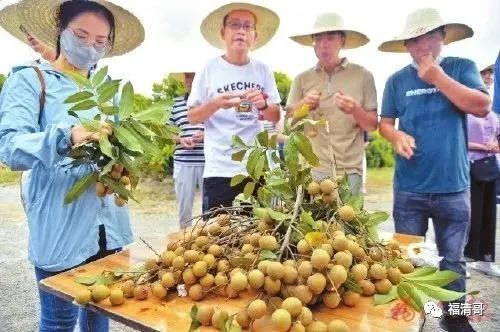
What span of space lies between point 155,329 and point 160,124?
2.31 feet

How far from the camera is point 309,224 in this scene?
3.95 feet

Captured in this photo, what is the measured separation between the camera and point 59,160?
4.73 ft

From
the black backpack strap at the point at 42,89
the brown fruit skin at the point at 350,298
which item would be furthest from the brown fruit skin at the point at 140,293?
the black backpack strap at the point at 42,89

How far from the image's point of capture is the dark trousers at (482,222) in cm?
348

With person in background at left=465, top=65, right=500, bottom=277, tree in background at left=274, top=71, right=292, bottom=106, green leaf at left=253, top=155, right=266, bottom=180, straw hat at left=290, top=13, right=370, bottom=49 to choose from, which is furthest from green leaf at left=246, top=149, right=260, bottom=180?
tree in background at left=274, top=71, right=292, bottom=106

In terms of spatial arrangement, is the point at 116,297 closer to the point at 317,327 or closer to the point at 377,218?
the point at 317,327

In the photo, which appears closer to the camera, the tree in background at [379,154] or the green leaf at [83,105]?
the green leaf at [83,105]

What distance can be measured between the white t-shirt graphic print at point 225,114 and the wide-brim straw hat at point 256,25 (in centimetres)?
28

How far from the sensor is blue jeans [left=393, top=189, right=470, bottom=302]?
2295 mm

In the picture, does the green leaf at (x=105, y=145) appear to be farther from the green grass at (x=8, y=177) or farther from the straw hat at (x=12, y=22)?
the green grass at (x=8, y=177)

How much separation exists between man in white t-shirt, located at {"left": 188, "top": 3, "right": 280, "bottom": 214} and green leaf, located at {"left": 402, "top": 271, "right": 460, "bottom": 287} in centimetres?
162

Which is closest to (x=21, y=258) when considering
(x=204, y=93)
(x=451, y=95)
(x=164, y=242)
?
(x=204, y=93)

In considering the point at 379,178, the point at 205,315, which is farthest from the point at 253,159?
the point at 379,178

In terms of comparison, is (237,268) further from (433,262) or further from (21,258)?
(21,258)
